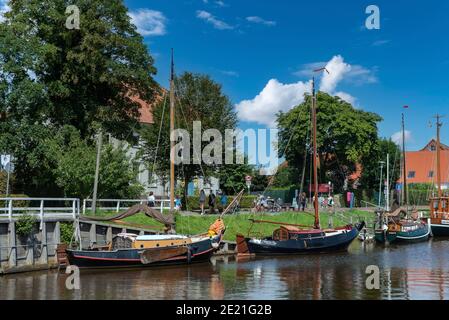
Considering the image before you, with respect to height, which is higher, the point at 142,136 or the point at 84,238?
the point at 142,136

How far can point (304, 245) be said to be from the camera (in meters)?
34.2

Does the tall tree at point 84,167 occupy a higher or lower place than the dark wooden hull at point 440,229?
higher

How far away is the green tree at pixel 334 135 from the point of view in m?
64.8

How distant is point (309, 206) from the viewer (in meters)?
56.7

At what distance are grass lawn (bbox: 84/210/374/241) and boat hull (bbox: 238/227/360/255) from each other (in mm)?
3485

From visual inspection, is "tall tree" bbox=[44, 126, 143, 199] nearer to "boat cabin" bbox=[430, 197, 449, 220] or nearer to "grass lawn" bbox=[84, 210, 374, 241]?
"grass lawn" bbox=[84, 210, 374, 241]

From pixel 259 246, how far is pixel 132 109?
1689cm

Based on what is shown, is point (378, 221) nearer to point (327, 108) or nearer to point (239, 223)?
point (239, 223)

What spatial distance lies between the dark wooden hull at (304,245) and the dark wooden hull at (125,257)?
178 inches

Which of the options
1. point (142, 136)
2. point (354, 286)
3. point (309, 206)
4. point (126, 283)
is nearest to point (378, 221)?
point (309, 206)

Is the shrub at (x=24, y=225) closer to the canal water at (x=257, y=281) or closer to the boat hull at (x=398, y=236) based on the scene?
the canal water at (x=257, y=281)

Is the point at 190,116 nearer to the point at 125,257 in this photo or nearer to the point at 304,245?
the point at 304,245

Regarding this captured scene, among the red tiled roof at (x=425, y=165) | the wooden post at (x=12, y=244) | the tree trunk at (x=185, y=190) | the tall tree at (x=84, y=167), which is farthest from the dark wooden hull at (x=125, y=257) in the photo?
the red tiled roof at (x=425, y=165)

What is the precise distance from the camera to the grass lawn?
35000 mm
